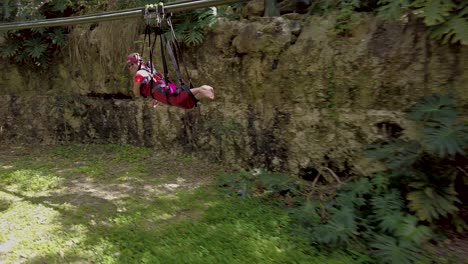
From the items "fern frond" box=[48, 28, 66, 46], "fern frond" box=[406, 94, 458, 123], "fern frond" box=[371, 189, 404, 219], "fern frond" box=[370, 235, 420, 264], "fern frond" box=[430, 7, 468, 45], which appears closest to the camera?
"fern frond" box=[370, 235, 420, 264]

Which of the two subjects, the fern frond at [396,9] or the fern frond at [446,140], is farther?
the fern frond at [396,9]

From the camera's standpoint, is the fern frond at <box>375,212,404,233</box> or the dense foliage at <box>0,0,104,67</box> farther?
the dense foliage at <box>0,0,104,67</box>

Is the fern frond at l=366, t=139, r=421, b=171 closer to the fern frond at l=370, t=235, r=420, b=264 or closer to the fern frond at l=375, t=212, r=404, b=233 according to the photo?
the fern frond at l=375, t=212, r=404, b=233

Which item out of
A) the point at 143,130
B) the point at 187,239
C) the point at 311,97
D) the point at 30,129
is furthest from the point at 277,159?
the point at 30,129

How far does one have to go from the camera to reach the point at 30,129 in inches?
340

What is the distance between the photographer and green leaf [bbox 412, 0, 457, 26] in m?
3.91

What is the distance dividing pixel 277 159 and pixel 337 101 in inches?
49.0

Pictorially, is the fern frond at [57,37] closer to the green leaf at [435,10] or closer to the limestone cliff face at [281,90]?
the limestone cliff face at [281,90]

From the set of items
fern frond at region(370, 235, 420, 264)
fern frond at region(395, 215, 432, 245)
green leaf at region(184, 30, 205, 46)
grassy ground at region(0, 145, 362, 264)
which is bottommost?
grassy ground at region(0, 145, 362, 264)

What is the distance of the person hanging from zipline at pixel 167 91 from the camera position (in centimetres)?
420

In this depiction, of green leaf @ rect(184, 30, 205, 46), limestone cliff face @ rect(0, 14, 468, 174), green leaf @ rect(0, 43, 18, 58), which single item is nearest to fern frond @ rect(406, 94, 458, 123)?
limestone cliff face @ rect(0, 14, 468, 174)

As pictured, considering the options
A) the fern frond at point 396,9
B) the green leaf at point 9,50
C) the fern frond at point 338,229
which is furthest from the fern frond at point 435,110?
the green leaf at point 9,50

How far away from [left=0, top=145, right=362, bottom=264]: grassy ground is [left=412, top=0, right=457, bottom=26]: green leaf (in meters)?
2.51

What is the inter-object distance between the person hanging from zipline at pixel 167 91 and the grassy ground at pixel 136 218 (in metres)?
1.37
